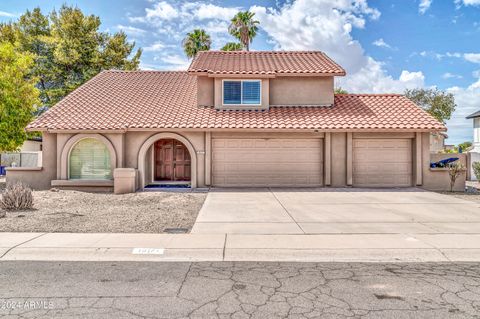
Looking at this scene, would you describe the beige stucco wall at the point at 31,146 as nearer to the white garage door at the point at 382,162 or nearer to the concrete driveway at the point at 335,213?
the concrete driveway at the point at 335,213

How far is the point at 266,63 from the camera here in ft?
59.8

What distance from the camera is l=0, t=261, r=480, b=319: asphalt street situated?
4102 millimetres

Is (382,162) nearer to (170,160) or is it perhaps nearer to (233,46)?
(170,160)

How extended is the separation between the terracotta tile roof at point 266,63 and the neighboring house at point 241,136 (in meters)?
0.11

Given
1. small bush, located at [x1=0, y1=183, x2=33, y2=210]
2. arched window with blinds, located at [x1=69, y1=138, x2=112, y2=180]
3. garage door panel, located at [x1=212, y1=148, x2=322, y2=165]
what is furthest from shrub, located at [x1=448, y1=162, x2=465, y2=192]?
small bush, located at [x1=0, y1=183, x2=33, y2=210]

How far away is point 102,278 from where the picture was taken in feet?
16.8

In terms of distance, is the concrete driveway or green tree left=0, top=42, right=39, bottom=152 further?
green tree left=0, top=42, right=39, bottom=152

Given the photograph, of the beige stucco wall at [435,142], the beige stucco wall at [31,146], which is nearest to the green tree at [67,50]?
the beige stucco wall at [31,146]

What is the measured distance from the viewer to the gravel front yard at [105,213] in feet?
26.5

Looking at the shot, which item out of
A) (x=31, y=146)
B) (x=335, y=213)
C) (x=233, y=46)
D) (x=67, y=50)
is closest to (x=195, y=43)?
(x=233, y=46)

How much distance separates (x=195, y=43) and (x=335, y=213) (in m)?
30.7

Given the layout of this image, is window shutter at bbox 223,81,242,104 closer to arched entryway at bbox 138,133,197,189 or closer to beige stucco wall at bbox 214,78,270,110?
beige stucco wall at bbox 214,78,270,110

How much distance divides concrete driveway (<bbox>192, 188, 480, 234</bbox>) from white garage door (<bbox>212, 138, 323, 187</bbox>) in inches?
50.1

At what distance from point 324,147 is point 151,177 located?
880cm
